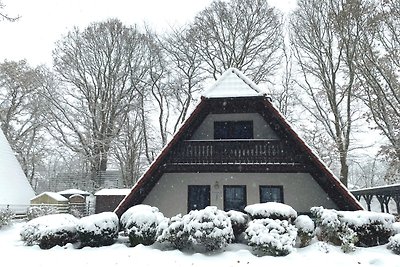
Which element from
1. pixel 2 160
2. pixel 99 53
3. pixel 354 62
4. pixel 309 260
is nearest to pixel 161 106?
pixel 99 53

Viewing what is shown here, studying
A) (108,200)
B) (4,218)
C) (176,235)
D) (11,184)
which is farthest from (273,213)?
(11,184)

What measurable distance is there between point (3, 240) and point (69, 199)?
13706 mm

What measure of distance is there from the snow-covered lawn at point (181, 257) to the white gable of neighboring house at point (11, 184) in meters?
11.0

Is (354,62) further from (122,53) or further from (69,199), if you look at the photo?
(69,199)

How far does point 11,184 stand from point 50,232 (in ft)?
42.1

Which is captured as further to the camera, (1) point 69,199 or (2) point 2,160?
(1) point 69,199

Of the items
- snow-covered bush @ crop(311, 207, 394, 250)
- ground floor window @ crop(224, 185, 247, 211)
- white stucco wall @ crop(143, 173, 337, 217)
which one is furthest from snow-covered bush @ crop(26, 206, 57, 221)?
snow-covered bush @ crop(311, 207, 394, 250)

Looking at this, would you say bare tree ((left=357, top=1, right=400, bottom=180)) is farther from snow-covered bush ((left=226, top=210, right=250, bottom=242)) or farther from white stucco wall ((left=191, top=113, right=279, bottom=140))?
snow-covered bush ((left=226, top=210, right=250, bottom=242))

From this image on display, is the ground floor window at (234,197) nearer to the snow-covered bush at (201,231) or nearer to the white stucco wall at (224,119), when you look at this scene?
the white stucco wall at (224,119)

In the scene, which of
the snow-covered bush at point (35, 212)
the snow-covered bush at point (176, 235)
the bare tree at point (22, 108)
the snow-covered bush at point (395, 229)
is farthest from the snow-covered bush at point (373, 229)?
the bare tree at point (22, 108)

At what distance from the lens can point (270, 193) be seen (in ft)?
47.5

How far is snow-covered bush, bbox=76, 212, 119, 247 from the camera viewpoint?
11.1 m

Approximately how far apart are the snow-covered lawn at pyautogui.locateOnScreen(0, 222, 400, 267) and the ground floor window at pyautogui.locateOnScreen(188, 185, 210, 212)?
13.2 feet

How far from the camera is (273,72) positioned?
28234 mm
